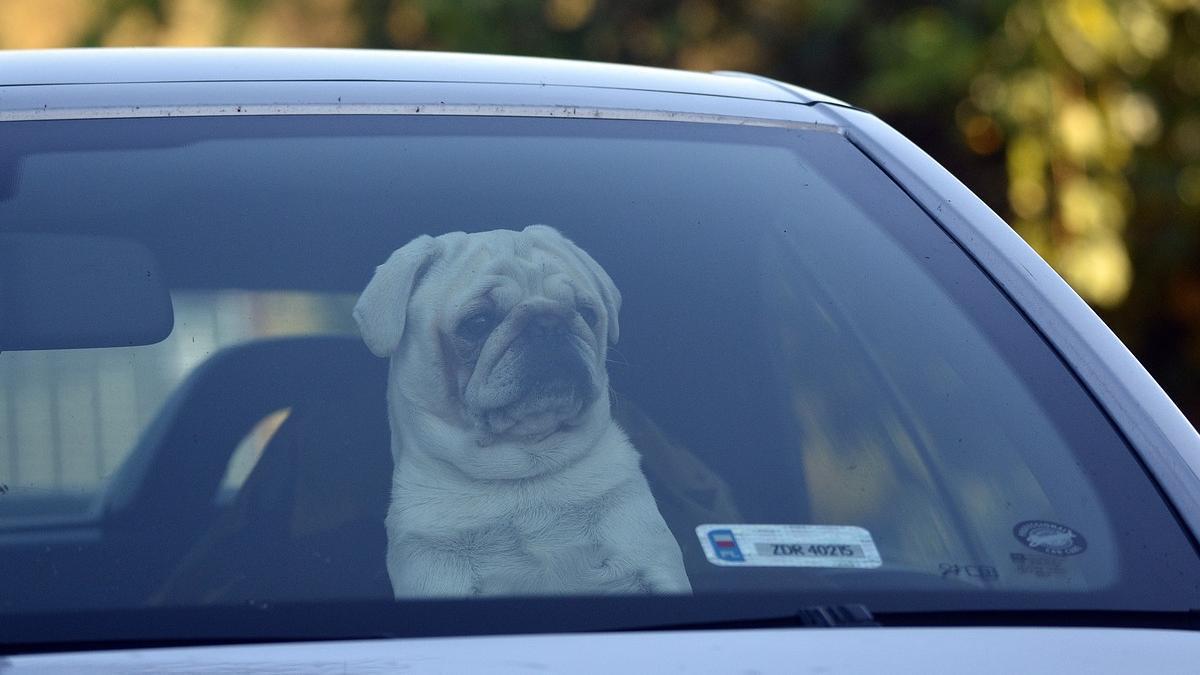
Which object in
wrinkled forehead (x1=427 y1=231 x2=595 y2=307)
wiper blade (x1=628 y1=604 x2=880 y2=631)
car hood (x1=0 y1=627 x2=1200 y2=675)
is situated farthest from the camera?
wrinkled forehead (x1=427 y1=231 x2=595 y2=307)

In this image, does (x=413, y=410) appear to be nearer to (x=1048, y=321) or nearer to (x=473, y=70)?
(x=473, y=70)

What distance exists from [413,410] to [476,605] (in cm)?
32

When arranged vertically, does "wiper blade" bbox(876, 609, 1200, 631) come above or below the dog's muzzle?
below

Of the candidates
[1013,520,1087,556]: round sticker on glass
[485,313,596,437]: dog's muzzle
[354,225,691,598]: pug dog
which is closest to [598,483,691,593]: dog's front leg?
[354,225,691,598]: pug dog

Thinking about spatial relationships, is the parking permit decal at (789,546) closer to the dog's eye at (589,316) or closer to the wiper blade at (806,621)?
the wiper blade at (806,621)

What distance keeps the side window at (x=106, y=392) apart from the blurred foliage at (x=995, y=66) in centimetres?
456

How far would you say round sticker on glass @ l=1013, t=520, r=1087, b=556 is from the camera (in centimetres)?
142

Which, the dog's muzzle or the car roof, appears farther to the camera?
the car roof

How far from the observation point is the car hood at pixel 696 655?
1.17 m

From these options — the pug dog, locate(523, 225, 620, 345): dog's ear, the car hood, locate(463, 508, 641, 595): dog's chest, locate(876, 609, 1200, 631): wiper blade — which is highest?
locate(523, 225, 620, 345): dog's ear

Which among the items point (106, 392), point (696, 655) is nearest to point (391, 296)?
point (106, 392)

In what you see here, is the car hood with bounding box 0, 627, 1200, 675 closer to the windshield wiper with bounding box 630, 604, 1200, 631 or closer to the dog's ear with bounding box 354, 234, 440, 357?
the windshield wiper with bounding box 630, 604, 1200, 631

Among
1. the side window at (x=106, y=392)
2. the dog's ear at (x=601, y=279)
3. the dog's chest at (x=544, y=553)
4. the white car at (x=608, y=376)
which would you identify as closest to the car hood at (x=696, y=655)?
the white car at (x=608, y=376)

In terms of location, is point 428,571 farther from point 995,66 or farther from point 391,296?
point 995,66
